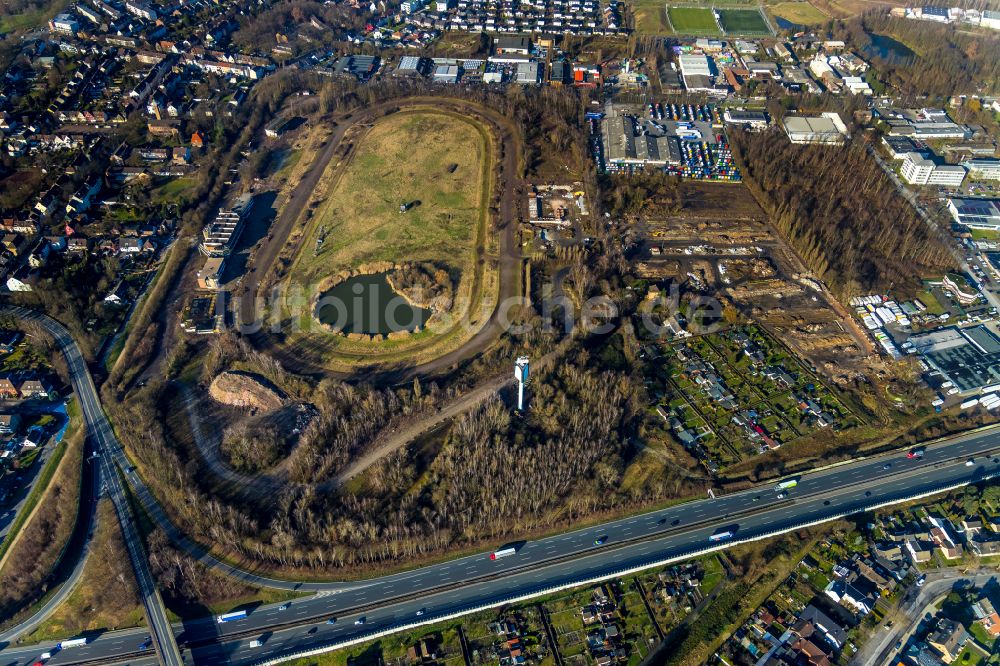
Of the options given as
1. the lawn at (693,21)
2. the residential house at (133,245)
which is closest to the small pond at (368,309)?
the residential house at (133,245)

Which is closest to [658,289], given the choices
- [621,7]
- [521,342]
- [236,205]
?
[521,342]

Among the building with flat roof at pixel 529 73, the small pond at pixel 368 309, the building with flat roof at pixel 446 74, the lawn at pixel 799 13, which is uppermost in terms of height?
the lawn at pixel 799 13

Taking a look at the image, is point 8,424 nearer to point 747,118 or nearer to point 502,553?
point 502,553

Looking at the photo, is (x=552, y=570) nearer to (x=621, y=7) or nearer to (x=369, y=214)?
(x=369, y=214)

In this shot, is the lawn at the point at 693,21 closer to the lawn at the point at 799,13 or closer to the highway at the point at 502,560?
the lawn at the point at 799,13

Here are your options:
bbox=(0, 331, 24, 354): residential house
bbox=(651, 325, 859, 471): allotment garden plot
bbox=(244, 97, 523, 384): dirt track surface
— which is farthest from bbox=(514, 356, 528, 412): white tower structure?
bbox=(0, 331, 24, 354): residential house

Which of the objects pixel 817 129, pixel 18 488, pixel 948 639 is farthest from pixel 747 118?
pixel 18 488

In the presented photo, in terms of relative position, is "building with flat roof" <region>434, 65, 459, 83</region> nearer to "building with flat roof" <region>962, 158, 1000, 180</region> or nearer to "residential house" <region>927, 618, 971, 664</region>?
"building with flat roof" <region>962, 158, 1000, 180</region>
